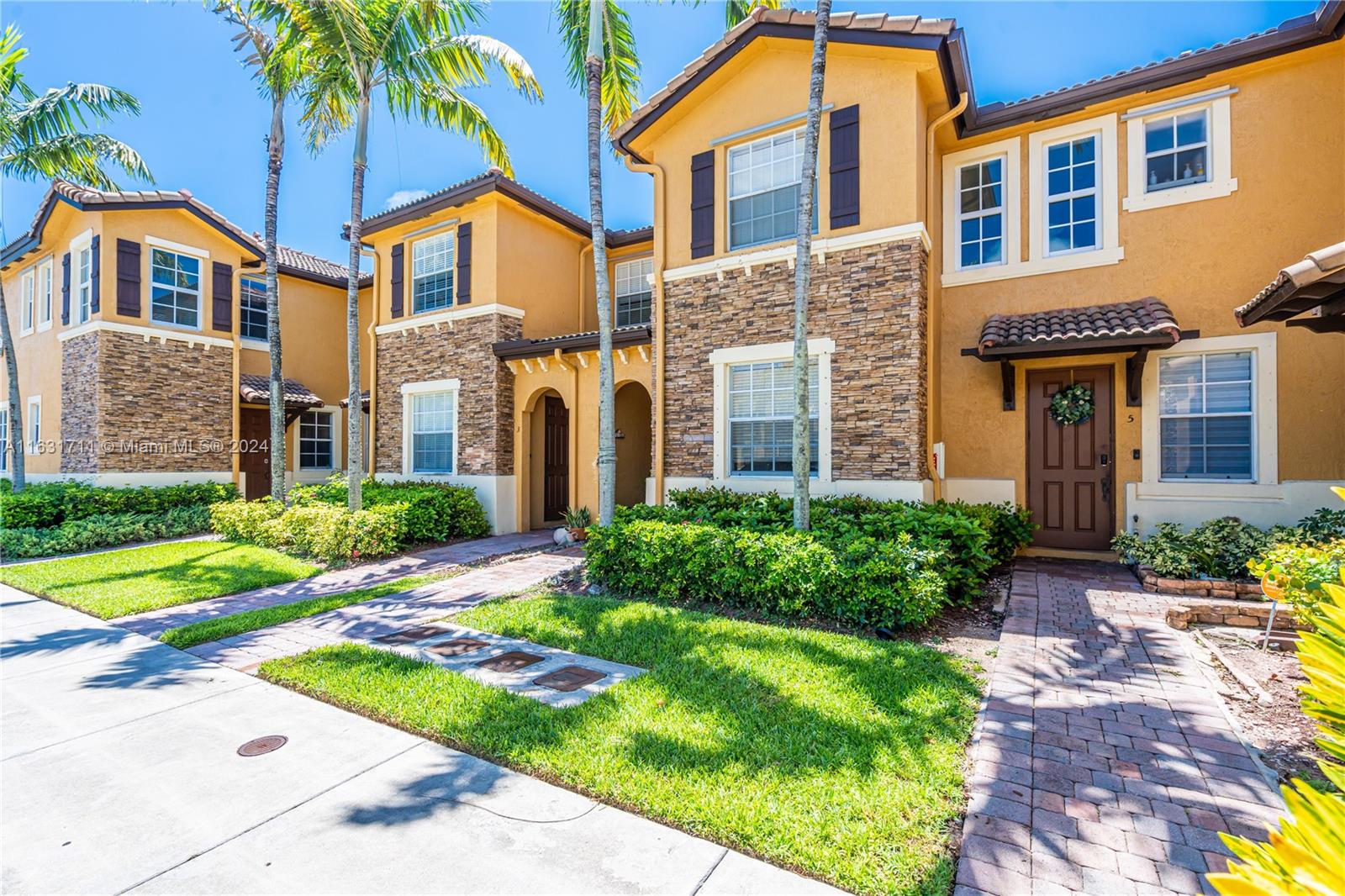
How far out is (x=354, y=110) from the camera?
12039 millimetres

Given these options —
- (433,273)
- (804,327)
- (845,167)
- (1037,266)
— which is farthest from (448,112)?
(1037,266)

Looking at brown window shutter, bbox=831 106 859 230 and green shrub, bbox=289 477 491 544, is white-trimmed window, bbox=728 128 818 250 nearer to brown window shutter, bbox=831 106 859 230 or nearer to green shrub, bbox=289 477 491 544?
brown window shutter, bbox=831 106 859 230

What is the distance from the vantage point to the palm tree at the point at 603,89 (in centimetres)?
912

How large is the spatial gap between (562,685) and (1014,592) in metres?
5.68

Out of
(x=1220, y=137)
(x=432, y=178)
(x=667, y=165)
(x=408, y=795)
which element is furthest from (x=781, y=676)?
(x=432, y=178)

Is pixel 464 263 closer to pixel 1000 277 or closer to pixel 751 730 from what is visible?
pixel 1000 277

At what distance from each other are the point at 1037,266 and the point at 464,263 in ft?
36.5

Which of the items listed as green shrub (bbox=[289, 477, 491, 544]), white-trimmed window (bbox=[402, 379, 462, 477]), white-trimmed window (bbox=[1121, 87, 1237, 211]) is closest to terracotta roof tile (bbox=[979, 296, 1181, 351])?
white-trimmed window (bbox=[1121, 87, 1237, 211])

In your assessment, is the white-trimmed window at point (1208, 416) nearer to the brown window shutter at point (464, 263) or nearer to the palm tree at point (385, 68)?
the palm tree at point (385, 68)

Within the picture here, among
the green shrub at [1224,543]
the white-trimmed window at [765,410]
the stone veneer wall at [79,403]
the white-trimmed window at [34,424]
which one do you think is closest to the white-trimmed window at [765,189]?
the white-trimmed window at [765,410]

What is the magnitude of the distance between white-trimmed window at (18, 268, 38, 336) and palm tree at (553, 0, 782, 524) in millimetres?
17305

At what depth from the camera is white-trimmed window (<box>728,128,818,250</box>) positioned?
30.7 feet

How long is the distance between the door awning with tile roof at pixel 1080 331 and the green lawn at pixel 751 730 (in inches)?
205

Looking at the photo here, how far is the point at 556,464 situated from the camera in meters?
14.8
